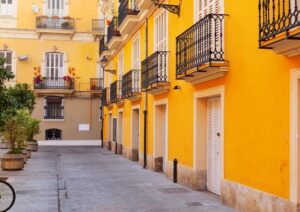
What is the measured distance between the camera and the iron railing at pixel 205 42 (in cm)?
1020

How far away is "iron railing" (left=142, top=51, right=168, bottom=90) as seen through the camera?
1483 cm

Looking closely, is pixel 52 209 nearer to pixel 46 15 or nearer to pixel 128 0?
pixel 128 0

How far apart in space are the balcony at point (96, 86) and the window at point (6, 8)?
7.58 meters

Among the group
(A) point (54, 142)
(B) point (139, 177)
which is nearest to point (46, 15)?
(A) point (54, 142)

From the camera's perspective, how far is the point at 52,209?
32.4 ft

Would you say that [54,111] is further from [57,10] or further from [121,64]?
[121,64]

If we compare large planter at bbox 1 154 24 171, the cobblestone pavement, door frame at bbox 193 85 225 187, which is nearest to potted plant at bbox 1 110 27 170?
large planter at bbox 1 154 24 171

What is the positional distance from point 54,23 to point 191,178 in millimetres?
25471

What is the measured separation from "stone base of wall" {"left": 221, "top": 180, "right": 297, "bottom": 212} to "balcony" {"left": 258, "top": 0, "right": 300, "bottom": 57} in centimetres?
237

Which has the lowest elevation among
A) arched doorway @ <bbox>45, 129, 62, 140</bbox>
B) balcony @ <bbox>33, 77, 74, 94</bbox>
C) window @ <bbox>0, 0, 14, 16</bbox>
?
arched doorway @ <bbox>45, 129, 62, 140</bbox>

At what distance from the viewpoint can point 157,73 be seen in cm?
1502

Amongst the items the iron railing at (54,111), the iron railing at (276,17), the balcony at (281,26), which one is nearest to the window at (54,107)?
the iron railing at (54,111)

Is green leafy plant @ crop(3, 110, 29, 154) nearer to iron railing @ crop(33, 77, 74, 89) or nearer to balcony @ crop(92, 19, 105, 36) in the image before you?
iron railing @ crop(33, 77, 74, 89)

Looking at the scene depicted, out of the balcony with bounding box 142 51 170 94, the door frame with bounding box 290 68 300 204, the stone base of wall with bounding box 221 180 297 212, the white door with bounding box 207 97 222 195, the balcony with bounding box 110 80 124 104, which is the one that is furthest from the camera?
the balcony with bounding box 110 80 124 104
